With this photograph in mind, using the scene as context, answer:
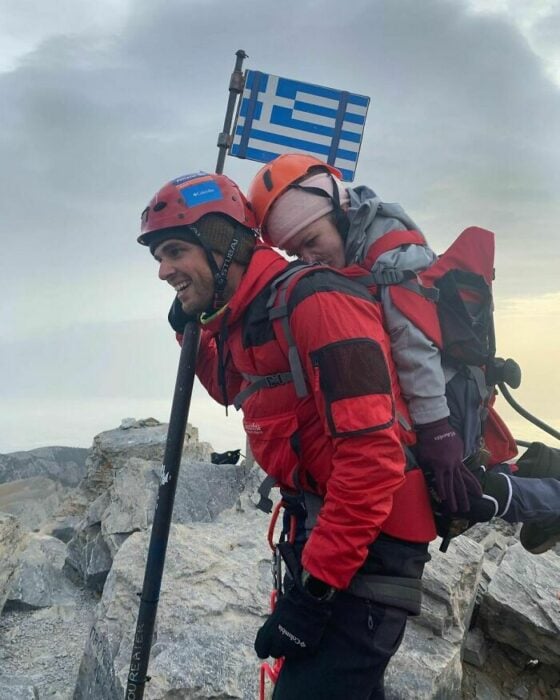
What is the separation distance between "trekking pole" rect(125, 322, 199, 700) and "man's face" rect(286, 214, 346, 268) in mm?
1506

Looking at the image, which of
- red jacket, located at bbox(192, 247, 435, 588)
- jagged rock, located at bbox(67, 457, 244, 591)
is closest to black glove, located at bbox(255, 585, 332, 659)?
red jacket, located at bbox(192, 247, 435, 588)

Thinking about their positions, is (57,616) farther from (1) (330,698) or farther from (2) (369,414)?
(2) (369,414)

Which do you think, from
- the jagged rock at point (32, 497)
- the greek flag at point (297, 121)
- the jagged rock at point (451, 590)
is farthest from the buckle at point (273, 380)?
the jagged rock at point (32, 497)

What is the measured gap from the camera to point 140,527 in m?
9.18

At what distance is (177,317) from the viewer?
529cm

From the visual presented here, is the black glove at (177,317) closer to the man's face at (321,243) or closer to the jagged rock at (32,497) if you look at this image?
the man's face at (321,243)

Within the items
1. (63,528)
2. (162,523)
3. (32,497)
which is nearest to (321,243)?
(162,523)

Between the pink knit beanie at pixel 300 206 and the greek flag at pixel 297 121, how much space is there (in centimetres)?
502

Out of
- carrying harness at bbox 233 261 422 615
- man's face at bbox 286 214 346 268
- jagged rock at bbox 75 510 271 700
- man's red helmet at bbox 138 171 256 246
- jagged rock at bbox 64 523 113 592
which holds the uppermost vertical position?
man's red helmet at bbox 138 171 256 246

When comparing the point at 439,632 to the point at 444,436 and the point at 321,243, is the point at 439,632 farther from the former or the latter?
the point at 321,243

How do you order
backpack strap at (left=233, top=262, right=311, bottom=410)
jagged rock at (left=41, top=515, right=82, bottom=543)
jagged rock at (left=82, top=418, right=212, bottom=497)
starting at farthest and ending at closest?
jagged rock at (left=82, top=418, right=212, bottom=497), jagged rock at (left=41, top=515, right=82, bottom=543), backpack strap at (left=233, top=262, right=311, bottom=410)

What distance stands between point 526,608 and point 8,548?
22.7ft

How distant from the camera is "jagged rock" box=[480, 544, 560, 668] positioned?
6.91 metres

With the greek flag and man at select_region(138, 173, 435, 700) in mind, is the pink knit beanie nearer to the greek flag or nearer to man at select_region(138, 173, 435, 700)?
man at select_region(138, 173, 435, 700)
